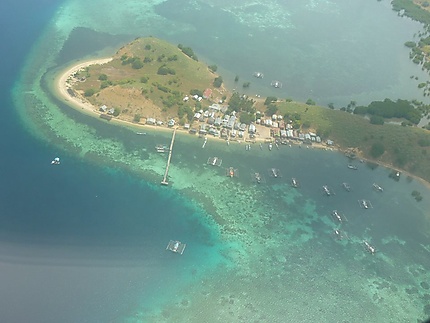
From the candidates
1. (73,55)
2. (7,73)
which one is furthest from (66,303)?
(73,55)

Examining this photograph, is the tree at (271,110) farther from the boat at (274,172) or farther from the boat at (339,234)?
the boat at (339,234)

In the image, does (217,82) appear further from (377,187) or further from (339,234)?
(339,234)

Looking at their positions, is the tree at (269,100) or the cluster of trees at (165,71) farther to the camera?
the cluster of trees at (165,71)

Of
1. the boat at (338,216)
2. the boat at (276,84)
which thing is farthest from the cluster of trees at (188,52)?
the boat at (338,216)

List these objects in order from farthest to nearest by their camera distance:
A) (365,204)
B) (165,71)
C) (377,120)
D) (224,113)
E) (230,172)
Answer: (165,71) → (224,113) → (377,120) → (230,172) → (365,204)

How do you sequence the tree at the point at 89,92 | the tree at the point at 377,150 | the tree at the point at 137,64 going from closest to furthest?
the tree at the point at 377,150, the tree at the point at 89,92, the tree at the point at 137,64

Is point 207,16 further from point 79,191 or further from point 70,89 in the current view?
point 79,191

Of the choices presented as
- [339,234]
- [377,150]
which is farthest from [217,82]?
[339,234]
